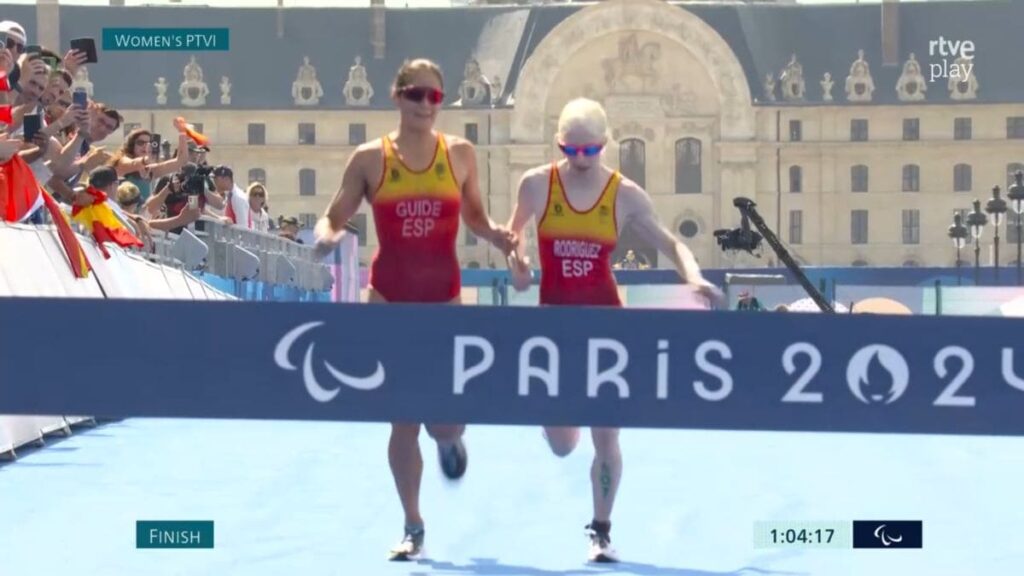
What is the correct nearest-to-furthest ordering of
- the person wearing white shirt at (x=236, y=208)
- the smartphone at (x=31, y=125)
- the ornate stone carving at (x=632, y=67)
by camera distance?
the smartphone at (x=31, y=125) < the person wearing white shirt at (x=236, y=208) < the ornate stone carving at (x=632, y=67)

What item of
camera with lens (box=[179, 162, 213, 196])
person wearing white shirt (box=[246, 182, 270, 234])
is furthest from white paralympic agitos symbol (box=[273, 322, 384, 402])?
person wearing white shirt (box=[246, 182, 270, 234])

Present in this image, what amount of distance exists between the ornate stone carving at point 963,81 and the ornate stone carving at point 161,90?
40.9 meters

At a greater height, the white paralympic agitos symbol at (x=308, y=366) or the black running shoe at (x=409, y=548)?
the white paralympic agitos symbol at (x=308, y=366)

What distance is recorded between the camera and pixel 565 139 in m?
8.20

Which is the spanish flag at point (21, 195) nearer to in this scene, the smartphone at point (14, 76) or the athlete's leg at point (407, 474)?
the smartphone at point (14, 76)

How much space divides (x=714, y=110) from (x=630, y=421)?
10297 centimetres

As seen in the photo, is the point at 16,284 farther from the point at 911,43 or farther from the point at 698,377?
the point at 911,43

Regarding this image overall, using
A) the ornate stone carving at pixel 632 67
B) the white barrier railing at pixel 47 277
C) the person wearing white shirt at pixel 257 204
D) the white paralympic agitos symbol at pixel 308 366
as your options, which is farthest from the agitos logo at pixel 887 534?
the ornate stone carving at pixel 632 67

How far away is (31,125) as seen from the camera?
535 inches

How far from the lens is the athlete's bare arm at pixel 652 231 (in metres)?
8.27

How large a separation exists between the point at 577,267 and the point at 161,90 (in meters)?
108

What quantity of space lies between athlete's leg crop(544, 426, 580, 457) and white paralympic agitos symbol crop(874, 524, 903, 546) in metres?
1.46

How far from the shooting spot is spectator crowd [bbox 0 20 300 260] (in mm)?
13750

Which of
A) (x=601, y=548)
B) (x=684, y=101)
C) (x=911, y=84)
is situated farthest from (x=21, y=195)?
(x=911, y=84)
